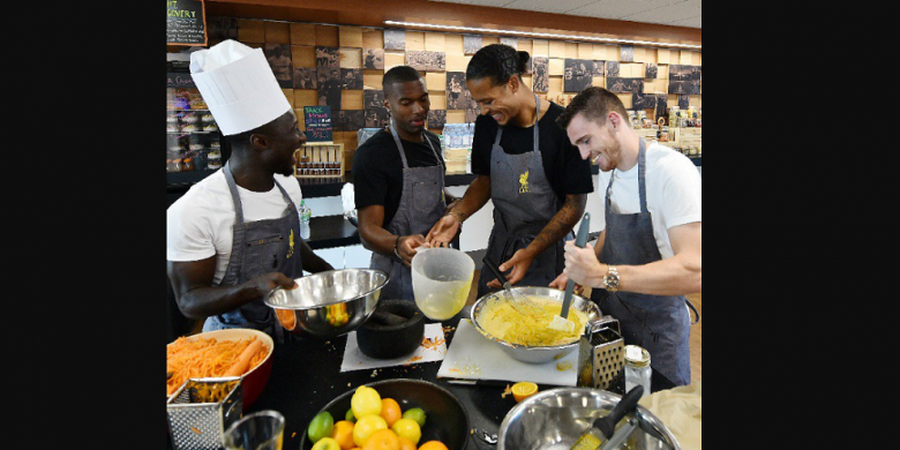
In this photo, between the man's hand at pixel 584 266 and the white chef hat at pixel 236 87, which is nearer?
the man's hand at pixel 584 266

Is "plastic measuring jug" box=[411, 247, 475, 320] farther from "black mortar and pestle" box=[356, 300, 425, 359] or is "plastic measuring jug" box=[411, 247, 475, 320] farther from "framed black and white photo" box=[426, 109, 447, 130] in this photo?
"framed black and white photo" box=[426, 109, 447, 130]

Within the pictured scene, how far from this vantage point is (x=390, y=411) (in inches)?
46.0

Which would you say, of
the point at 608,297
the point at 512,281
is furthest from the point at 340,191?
the point at 608,297

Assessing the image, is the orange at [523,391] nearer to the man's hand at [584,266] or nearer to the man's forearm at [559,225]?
the man's hand at [584,266]

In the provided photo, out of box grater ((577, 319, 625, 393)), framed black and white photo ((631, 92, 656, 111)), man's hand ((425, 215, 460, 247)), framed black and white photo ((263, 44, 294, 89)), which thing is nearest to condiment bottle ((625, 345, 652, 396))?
box grater ((577, 319, 625, 393))

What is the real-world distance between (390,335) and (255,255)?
2.41 feet

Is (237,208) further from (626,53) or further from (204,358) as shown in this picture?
(626,53)

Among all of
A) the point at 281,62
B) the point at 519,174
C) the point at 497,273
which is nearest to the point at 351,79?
the point at 281,62

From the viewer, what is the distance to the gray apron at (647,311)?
1.88 metres

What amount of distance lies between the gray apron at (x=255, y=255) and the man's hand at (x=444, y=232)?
25.0 inches

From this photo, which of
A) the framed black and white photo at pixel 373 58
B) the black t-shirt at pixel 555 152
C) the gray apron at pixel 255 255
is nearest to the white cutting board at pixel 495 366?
the gray apron at pixel 255 255

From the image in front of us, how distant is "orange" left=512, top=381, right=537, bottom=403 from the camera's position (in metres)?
1.24

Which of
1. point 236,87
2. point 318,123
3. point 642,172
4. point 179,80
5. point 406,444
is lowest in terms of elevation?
point 406,444

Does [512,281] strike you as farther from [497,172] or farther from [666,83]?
[666,83]
